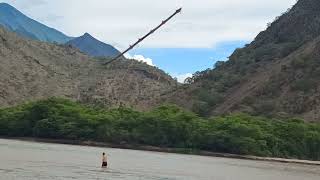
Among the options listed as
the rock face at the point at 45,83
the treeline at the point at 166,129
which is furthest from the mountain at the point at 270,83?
the treeline at the point at 166,129

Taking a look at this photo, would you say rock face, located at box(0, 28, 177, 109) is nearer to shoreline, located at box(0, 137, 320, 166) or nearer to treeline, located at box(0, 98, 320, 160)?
treeline, located at box(0, 98, 320, 160)

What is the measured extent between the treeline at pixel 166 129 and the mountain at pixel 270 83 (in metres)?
25.8

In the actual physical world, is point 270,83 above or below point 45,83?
below

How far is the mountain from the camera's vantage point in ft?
497

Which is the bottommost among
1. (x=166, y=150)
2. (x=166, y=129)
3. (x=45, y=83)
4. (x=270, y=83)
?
(x=166, y=150)

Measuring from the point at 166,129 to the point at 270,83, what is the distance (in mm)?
49765

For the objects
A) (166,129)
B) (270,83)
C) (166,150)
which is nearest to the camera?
(166,150)

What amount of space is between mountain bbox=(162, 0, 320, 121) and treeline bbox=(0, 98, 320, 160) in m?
25.8

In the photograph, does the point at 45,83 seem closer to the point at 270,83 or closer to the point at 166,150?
the point at 270,83

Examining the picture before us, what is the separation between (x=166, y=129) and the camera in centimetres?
12225

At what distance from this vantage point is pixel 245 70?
186m

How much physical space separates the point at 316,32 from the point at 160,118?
8051 cm

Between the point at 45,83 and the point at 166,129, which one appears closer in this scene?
the point at 166,129

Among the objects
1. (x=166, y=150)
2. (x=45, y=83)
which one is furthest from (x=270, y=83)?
(x=45, y=83)
